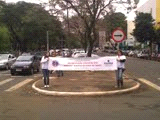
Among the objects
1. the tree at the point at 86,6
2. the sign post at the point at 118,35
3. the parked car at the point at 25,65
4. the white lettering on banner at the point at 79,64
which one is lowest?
the parked car at the point at 25,65

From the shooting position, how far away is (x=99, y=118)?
9.48m

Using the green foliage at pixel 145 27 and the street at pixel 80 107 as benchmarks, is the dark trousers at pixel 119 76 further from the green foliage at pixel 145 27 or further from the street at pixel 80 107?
the green foliage at pixel 145 27

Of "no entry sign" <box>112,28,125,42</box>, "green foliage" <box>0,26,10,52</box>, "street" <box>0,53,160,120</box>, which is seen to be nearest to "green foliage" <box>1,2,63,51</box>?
"green foliage" <box>0,26,10,52</box>

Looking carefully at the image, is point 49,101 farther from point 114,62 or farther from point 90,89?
point 114,62

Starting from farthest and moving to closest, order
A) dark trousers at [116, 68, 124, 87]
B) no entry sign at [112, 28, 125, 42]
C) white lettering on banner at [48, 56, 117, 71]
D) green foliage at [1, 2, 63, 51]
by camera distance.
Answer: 1. green foliage at [1, 2, 63, 51]
2. white lettering on banner at [48, 56, 117, 71]
3. no entry sign at [112, 28, 125, 42]
4. dark trousers at [116, 68, 124, 87]

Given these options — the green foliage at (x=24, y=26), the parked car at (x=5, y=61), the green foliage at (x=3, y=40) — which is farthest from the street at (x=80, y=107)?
the green foliage at (x=24, y=26)

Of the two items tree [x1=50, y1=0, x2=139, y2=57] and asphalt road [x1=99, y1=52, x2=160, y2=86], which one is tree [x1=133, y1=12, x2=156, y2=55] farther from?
tree [x1=50, y1=0, x2=139, y2=57]

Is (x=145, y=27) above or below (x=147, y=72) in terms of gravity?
above

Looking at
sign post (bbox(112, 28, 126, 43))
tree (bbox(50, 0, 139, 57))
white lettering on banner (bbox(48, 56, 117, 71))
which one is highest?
tree (bbox(50, 0, 139, 57))

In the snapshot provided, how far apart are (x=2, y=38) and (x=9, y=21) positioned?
14.8m

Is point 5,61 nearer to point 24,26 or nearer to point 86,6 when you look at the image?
point 86,6

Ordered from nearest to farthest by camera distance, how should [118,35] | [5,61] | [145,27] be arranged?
[118,35] → [5,61] → [145,27]

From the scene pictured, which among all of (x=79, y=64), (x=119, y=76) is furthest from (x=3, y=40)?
(x=119, y=76)

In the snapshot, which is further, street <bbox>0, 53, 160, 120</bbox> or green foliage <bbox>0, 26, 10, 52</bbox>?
green foliage <bbox>0, 26, 10, 52</bbox>
